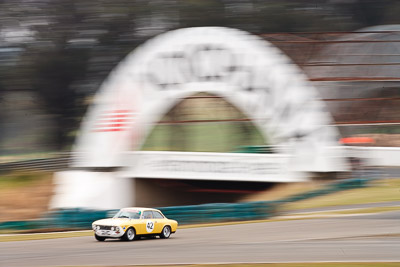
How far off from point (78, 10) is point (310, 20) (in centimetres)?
2300

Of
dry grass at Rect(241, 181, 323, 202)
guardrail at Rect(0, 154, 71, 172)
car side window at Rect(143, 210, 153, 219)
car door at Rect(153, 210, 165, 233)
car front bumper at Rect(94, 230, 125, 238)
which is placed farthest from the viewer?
guardrail at Rect(0, 154, 71, 172)

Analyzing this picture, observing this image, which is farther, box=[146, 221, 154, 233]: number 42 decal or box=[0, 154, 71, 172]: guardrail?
box=[0, 154, 71, 172]: guardrail

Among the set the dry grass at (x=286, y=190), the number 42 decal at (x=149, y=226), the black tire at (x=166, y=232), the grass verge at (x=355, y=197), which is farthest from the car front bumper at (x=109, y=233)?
the dry grass at (x=286, y=190)

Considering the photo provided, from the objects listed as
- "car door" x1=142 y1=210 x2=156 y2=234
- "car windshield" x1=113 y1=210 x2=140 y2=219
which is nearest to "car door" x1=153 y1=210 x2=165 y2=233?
"car door" x1=142 y1=210 x2=156 y2=234

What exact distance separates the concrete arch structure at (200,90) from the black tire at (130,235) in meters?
12.3

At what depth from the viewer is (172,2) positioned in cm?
5644

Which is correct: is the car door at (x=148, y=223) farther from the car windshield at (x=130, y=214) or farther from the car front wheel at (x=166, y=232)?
the car front wheel at (x=166, y=232)

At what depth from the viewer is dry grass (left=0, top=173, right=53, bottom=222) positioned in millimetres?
28500

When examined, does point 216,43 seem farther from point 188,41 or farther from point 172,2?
point 172,2

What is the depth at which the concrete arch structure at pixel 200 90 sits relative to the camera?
1077 inches

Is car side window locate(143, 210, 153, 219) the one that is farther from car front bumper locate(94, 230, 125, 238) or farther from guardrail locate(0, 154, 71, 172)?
guardrail locate(0, 154, 71, 172)

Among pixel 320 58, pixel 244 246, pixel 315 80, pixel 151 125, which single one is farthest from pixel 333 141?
pixel 244 246

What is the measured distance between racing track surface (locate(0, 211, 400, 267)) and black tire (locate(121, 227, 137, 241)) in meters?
0.20

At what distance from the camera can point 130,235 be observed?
1485cm
